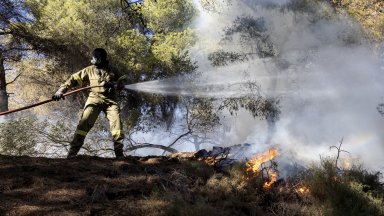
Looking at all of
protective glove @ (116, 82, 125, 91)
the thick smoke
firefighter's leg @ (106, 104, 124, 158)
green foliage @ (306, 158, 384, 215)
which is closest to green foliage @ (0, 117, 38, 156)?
firefighter's leg @ (106, 104, 124, 158)

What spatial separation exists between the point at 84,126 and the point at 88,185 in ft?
7.65

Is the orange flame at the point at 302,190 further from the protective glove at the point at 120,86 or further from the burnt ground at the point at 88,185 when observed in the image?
the protective glove at the point at 120,86

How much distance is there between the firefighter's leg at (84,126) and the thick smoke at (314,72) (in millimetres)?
10620

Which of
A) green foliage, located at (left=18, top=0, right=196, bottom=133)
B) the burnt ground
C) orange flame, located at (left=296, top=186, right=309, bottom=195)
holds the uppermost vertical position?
green foliage, located at (left=18, top=0, right=196, bottom=133)

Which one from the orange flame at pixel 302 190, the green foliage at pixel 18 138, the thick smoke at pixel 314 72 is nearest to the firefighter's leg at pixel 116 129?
the orange flame at pixel 302 190

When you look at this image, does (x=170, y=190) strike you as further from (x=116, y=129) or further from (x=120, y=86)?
(x=120, y=86)

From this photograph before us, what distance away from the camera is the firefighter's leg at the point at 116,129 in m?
5.85

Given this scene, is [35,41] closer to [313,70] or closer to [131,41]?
[131,41]

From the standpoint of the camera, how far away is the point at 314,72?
58.4 feet

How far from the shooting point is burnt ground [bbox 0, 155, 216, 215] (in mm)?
3148

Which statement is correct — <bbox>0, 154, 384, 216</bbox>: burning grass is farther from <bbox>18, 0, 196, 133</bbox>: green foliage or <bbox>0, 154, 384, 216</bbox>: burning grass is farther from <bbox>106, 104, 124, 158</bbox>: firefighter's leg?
<bbox>18, 0, 196, 133</bbox>: green foliage

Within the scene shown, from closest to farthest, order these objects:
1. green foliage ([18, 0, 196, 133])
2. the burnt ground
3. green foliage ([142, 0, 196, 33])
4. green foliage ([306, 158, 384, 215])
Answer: the burnt ground, green foliage ([306, 158, 384, 215]), green foliage ([18, 0, 196, 133]), green foliage ([142, 0, 196, 33])

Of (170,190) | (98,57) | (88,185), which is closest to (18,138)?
(98,57)

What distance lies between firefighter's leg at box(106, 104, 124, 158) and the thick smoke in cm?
1061
